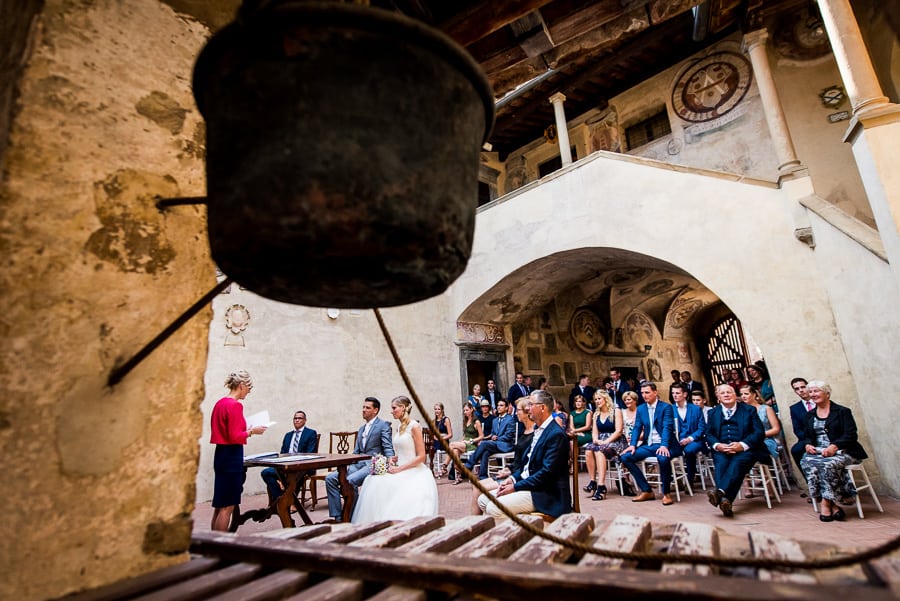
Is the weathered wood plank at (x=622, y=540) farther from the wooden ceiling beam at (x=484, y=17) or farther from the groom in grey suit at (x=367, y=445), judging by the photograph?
the groom in grey suit at (x=367, y=445)

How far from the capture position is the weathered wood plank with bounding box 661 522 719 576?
120 cm

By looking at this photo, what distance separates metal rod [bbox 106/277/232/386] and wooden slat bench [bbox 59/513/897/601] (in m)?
0.59

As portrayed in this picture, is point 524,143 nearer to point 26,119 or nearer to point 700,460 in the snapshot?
point 700,460

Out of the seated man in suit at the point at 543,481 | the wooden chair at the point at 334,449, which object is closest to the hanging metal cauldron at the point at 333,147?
the seated man in suit at the point at 543,481

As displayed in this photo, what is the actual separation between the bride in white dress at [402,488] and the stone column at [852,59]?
231 inches

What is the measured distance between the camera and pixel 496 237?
9945mm

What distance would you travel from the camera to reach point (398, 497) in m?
4.32

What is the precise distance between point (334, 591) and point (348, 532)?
21.7 inches

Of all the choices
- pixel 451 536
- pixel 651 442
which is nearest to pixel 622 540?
pixel 451 536

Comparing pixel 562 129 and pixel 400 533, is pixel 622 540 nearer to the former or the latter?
pixel 400 533

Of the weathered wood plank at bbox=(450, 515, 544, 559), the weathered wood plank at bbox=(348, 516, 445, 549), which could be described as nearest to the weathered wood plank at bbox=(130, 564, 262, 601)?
the weathered wood plank at bbox=(348, 516, 445, 549)

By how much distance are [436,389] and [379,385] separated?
4.55ft

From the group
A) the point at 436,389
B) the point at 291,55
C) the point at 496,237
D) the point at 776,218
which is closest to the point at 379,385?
the point at 436,389

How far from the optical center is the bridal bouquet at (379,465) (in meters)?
4.67
